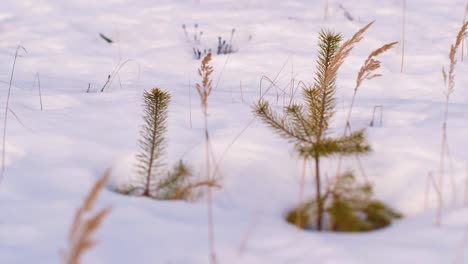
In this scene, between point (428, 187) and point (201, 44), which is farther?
point (201, 44)

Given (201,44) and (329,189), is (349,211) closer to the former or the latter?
(329,189)

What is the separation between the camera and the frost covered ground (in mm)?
1621

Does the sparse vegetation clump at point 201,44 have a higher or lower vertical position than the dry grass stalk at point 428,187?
higher

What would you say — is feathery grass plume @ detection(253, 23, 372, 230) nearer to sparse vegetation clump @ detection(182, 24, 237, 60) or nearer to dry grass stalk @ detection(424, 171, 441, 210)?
dry grass stalk @ detection(424, 171, 441, 210)

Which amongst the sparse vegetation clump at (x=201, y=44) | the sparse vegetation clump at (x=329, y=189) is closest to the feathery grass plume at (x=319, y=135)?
the sparse vegetation clump at (x=329, y=189)

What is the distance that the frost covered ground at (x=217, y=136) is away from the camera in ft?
5.32

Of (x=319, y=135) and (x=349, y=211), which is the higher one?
(x=319, y=135)

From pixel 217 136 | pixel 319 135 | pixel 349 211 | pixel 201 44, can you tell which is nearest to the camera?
pixel 349 211

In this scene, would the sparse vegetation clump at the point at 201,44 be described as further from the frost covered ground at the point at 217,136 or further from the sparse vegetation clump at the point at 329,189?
the sparse vegetation clump at the point at 329,189


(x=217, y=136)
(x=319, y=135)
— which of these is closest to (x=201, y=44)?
(x=217, y=136)

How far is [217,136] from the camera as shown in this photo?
243cm

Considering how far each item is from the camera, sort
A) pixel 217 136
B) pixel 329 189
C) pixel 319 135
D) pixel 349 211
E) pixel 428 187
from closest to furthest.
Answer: pixel 349 211 → pixel 329 189 → pixel 428 187 → pixel 319 135 → pixel 217 136

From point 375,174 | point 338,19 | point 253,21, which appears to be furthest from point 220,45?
point 375,174

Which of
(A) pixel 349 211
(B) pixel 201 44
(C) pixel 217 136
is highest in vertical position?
(B) pixel 201 44
